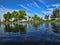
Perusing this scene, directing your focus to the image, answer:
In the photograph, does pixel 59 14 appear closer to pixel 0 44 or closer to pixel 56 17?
pixel 56 17

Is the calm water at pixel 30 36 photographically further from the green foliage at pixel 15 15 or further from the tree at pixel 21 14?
Result: the tree at pixel 21 14

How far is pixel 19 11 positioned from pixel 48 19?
1662 inches

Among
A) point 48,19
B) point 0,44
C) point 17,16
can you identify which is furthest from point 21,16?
point 0,44

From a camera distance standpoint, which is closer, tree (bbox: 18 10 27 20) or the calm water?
the calm water

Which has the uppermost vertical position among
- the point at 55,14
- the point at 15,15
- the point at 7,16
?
the point at 55,14

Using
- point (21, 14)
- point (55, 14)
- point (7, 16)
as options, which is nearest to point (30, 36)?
point (7, 16)

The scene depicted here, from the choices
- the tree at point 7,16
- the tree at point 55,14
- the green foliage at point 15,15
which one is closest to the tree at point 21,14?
the green foliage at point 15,15

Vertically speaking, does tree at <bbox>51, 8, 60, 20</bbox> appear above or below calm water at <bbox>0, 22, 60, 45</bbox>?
above

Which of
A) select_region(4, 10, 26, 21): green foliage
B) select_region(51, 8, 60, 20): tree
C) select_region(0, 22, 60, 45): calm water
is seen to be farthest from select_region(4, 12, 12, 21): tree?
select_region(0, 22, 60, 45): calm water

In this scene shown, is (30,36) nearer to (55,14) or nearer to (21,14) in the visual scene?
(21,14)

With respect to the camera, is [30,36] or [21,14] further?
[21,14]

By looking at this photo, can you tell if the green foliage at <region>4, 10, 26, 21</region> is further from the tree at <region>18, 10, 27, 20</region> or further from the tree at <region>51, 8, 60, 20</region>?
the tree at <region>51, 8, 60, 20</region>

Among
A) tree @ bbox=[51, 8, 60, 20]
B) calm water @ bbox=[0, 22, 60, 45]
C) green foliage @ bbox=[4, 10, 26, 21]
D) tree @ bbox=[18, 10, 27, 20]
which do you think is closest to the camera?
calm water @ bbox=[0, 22, 60, 45]

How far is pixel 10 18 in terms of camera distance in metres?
92.2
